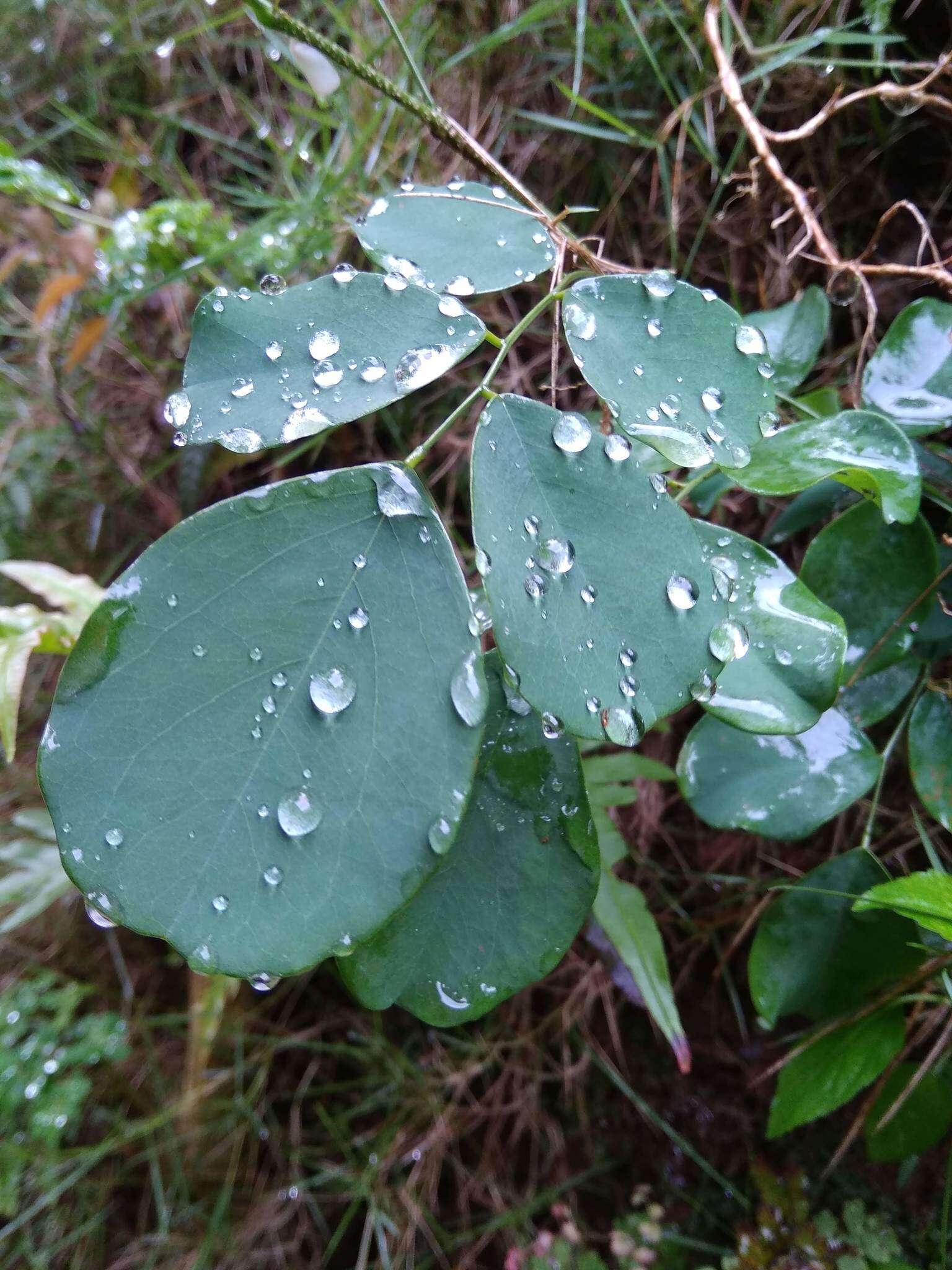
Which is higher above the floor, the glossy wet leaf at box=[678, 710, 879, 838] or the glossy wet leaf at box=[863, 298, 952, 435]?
the glossy wet leaf at box=[863, 298, 952, 435]

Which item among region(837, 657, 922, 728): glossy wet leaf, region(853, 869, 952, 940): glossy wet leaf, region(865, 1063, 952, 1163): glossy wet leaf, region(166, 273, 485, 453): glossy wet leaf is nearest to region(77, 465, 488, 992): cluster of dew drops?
region(166, 273, 485, 453): glossy wet leaf

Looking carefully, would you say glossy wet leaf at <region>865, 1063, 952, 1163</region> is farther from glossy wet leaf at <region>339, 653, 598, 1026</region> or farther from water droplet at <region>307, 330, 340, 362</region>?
water droplet at <region>307, 330, 340, 362</region>

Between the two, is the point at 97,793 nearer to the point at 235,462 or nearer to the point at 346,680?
the point at 346,680

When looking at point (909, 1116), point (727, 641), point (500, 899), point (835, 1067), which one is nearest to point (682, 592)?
point (727, 641)

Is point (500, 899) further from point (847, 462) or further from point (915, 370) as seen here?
point (915, 370)

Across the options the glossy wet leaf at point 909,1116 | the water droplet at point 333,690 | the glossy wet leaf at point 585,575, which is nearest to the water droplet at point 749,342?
the glossy wet leaf at point 585,575

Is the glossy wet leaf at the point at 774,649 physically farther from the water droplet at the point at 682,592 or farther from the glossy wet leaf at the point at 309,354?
the glossy wet leaf at the point at 309,354
